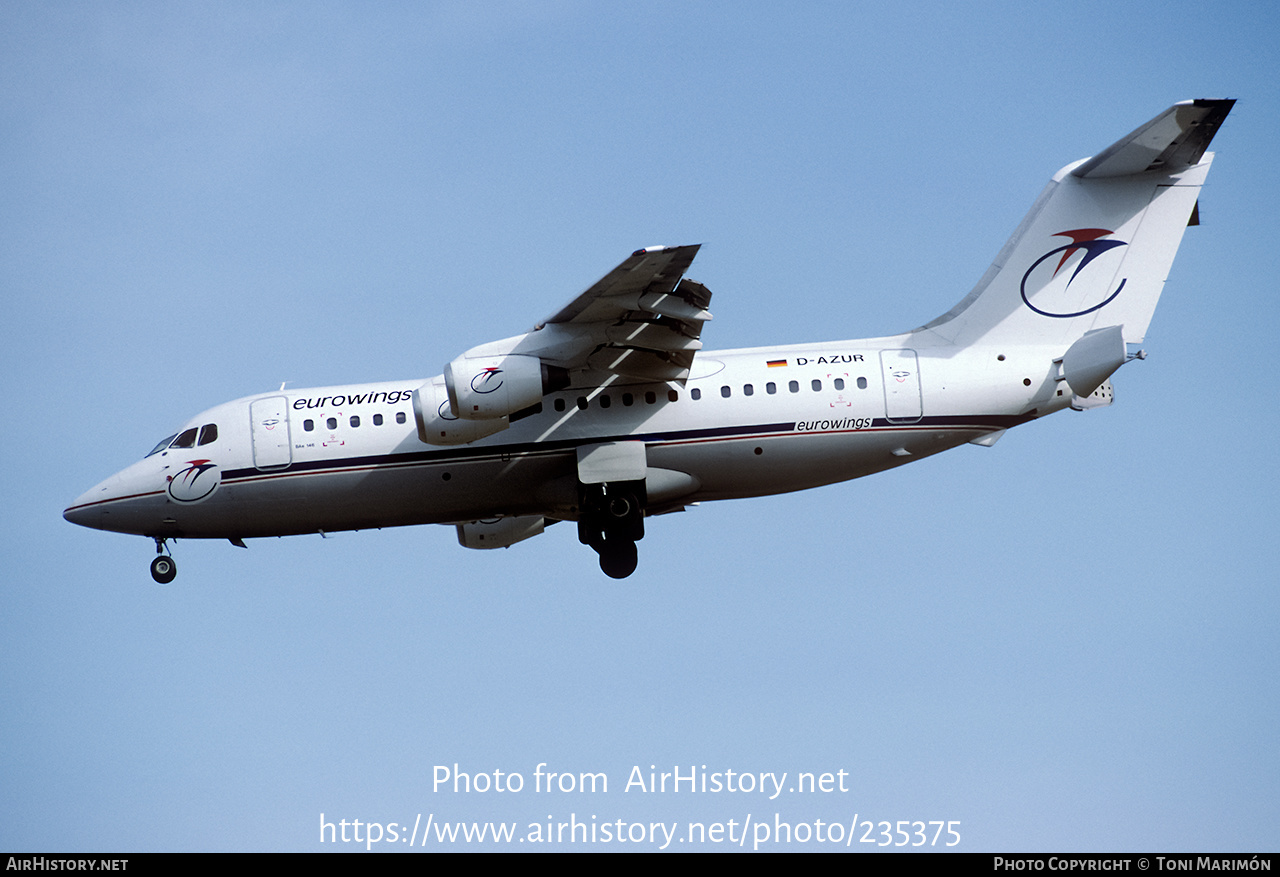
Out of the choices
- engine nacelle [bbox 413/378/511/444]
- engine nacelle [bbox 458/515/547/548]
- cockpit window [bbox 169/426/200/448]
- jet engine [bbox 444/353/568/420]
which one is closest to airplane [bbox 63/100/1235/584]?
cockpit window [bbox 169/426/200/448]

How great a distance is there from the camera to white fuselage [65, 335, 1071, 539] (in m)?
17.0

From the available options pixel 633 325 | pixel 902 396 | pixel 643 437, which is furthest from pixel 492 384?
pixel 902 396

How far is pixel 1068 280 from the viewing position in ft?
58.2

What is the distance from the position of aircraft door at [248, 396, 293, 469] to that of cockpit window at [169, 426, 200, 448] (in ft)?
2.47

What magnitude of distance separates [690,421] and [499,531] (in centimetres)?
380

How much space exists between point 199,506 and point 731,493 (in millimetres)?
6196

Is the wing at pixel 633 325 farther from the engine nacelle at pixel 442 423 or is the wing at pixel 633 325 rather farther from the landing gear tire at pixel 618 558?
the landing gear tire at pixel 618 558

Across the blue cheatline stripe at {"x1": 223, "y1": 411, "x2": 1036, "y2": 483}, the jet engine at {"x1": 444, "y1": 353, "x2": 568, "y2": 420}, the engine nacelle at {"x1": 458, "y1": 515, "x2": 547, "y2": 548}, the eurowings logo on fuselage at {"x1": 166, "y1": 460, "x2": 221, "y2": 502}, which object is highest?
the jet engine at {"x1": 444, "y1": 353, "x2": 568, "y2": 420}

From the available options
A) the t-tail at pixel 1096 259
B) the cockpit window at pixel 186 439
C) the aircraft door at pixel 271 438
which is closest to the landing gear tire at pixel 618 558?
the aircraft door at pixel 271 438

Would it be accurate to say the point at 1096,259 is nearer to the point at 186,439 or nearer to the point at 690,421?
the point at 690,421

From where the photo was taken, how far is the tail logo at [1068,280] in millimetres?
17641

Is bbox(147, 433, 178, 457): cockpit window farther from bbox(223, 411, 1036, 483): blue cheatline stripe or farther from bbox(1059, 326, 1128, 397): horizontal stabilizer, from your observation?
bbox(1059, 326, 1128, 397): horizontal stabilizer
